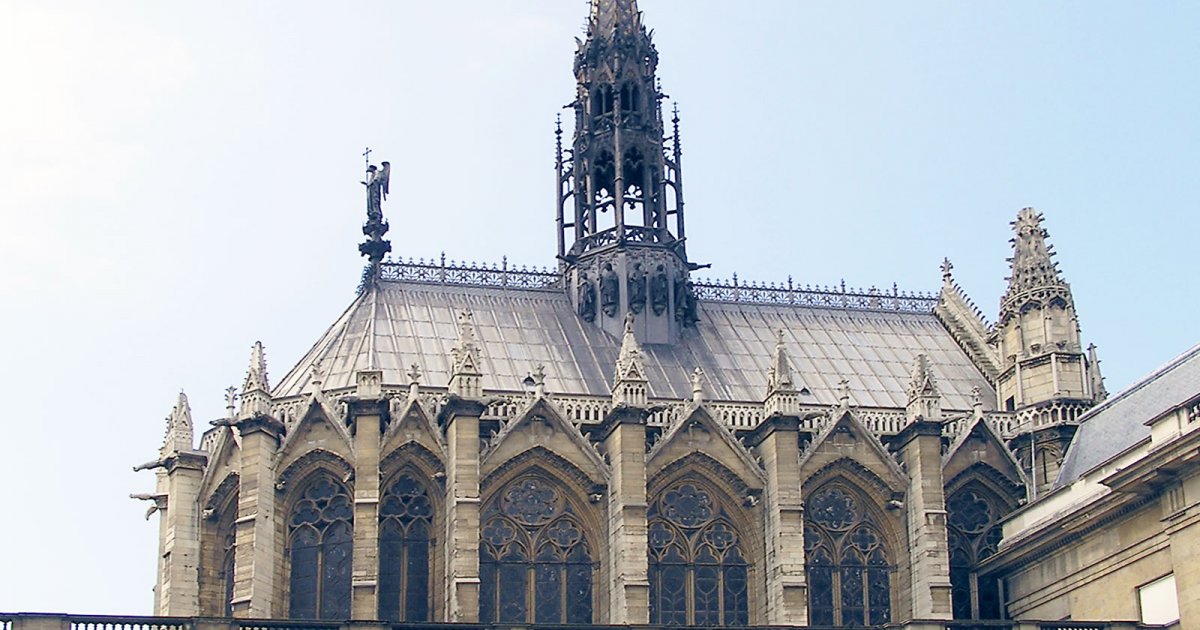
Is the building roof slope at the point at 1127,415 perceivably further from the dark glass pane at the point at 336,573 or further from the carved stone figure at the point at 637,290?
the dark glass pane at the point at 336,573

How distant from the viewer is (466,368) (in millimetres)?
57500

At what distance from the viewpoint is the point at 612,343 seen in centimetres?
6600

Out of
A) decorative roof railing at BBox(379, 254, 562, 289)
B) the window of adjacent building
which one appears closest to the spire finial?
decorative roof railing at BBox(379, 254, 562, 289)

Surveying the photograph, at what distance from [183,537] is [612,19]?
25.1 metres

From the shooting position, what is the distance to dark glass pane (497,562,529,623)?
2240 inches

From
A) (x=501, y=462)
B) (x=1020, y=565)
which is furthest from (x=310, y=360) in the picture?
(x=1020, y=565)

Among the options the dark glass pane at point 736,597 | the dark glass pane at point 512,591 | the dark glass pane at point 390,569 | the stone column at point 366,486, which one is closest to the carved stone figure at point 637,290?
the dark glass pane at point 736,597

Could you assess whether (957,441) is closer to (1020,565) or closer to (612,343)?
(1020,565)

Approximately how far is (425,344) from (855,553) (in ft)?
49.9

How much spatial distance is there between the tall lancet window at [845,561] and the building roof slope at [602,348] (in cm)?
530

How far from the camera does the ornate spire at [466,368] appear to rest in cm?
5722

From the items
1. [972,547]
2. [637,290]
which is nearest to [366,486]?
[637,290]

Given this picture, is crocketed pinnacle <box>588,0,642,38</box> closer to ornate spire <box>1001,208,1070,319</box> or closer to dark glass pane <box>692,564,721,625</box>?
ornate spire <box>1001,208,1070,319</box>

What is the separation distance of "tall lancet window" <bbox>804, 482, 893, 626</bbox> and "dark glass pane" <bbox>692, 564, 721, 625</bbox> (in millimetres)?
2800
